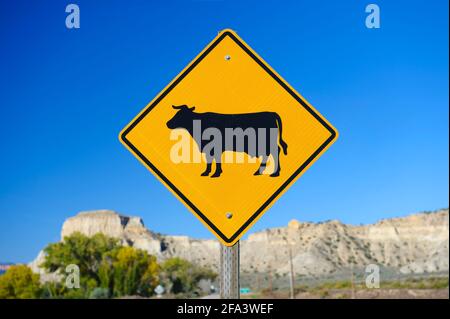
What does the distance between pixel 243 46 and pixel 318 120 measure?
656mm

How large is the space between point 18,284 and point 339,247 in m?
70.4

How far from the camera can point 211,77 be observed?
3279mm

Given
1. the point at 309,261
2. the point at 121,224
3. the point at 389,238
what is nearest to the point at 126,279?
the point at 309,261

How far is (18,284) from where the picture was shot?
187ft

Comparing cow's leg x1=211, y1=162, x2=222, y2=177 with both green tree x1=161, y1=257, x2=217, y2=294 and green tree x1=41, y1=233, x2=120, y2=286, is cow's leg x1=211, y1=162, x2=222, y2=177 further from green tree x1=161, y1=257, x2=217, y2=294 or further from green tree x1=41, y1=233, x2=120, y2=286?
green tree x1=161, y1=257, x2=217, y2=294

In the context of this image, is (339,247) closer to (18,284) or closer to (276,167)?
(18,284)

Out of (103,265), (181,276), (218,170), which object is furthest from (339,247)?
(218,170)

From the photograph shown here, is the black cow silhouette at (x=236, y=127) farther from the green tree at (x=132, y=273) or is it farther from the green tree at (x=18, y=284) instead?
the green tree at (x=18, y=284)

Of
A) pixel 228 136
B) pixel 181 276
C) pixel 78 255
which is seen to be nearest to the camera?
pixel 228 136

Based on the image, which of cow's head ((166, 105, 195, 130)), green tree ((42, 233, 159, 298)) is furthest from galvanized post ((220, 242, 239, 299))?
green tree ((42, 233, 159, 298))

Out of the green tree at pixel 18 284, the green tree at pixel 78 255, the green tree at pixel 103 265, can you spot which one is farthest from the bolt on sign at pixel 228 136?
the green tree at pixel 78 255

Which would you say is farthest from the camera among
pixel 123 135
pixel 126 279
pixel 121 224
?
pixel 121 224
